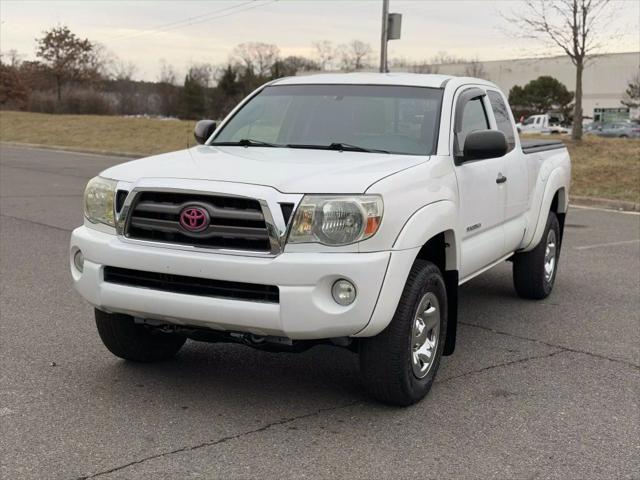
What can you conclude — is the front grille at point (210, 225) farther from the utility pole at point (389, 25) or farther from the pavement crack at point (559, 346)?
the utility pole at point (389, 25)

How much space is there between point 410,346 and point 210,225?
1.23 metres

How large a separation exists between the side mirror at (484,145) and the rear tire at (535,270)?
7.31 ft

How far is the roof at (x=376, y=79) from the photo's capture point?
5609 millimetres

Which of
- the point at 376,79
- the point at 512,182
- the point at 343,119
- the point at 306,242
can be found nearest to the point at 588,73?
the point at 512,182

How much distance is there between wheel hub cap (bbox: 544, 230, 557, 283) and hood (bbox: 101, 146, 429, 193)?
2871mm

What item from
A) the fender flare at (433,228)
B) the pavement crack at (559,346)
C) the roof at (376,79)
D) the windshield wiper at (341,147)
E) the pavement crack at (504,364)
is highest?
the roof at (376,79)

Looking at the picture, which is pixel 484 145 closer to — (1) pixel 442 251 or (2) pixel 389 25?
(1) pixel 442 251

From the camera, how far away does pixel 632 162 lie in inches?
739

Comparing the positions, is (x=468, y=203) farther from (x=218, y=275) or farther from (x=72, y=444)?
(x=72, y=444)

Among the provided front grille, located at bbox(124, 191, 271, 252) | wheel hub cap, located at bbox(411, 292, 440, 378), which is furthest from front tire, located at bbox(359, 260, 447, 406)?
front grille, located at bbox(124, 191, 271, 252)

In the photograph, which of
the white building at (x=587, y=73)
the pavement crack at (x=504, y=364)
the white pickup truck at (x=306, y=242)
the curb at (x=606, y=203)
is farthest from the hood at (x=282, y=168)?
the white building at (x=587, y=73)

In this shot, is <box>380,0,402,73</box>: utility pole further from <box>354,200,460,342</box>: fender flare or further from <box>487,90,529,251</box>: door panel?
<box>354,200,460,342</box>: fender flare

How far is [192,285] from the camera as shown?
400 centimetres

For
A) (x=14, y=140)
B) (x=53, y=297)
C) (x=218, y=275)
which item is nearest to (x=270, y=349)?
(x=218, y=275)
